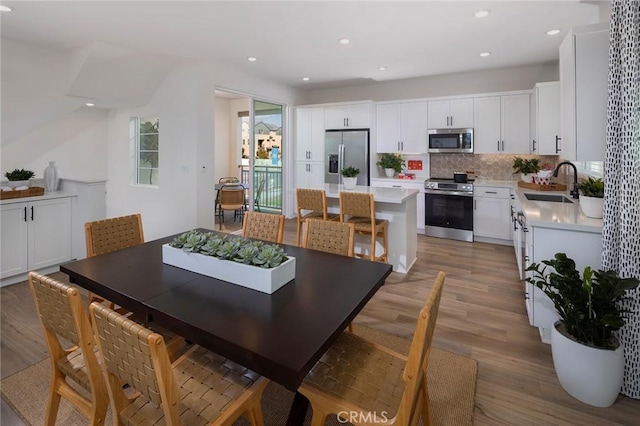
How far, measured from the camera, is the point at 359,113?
6.29 m

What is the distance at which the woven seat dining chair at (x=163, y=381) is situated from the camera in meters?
1.03

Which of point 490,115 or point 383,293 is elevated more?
point 490,115

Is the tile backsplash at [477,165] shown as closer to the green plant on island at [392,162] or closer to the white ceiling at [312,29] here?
the green plant on island at [392,162]

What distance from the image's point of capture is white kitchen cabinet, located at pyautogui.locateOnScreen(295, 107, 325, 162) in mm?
6672

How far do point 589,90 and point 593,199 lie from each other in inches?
31.5

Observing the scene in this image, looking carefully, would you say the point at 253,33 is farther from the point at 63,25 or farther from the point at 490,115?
the point at 490,115

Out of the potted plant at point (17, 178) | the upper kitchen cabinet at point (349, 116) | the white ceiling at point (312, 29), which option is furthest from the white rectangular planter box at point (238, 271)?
the upper kitchen cabinet at point (349, 116)

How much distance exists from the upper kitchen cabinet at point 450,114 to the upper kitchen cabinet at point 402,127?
141mm

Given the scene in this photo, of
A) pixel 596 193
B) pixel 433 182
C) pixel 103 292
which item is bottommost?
pixel 103 292

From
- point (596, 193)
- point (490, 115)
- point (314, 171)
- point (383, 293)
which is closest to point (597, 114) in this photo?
point (596, 193)

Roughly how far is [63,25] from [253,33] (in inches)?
79.7

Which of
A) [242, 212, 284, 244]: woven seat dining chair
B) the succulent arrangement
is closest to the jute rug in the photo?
the succulent arrangement

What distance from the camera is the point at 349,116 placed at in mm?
6391

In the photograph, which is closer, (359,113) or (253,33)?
(253,33)
